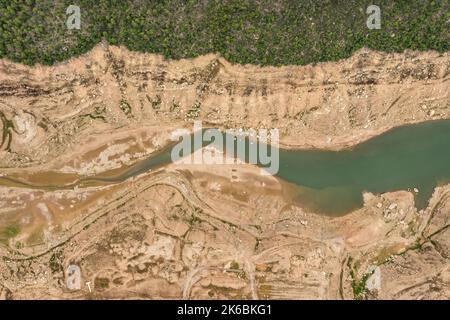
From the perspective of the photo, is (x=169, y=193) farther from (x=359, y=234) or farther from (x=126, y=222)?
(x=359, y=234)

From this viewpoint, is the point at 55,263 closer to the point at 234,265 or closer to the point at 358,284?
the point at 234,265

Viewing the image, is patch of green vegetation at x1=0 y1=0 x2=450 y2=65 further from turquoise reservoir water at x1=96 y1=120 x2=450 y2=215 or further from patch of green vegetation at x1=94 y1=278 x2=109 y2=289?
patch of green vegetation at x1=94 y1=278 x2=109 y2=289

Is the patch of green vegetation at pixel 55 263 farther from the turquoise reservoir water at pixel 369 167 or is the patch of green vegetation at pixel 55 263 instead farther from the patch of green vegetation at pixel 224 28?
the patch of green vegetation at pixel 224 28

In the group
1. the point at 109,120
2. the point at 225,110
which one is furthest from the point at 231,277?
the point at 109,120

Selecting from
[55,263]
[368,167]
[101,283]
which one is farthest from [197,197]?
[368,167]

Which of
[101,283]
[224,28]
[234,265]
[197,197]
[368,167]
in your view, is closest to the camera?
[224,28]

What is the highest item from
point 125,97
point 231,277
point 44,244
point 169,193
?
point 125,97

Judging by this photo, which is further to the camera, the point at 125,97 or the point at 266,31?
the point at 125,97
